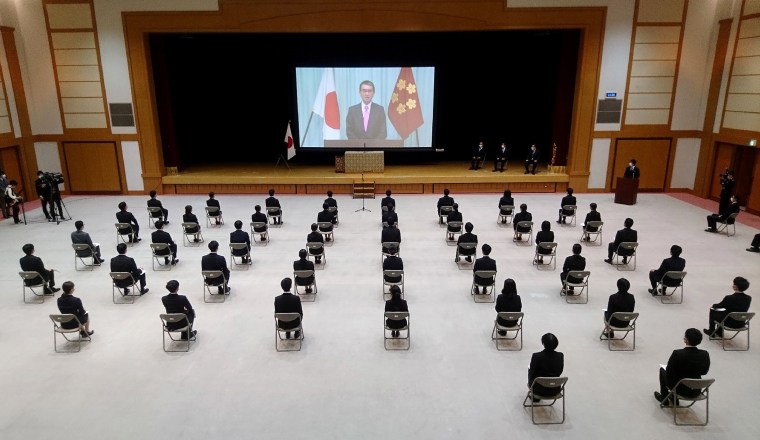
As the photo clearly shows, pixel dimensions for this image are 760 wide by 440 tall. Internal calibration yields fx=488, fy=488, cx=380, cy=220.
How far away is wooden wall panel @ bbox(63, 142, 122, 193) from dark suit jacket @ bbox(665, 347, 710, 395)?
19.0 meters

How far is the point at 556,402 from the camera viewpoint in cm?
638

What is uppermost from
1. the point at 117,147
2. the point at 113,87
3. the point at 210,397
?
the point at 113,87

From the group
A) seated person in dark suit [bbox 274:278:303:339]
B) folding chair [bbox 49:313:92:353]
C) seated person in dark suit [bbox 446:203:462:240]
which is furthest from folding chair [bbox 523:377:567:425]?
folding chair [bbox 49:313:92:353]

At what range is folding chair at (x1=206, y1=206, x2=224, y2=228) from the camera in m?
13.9

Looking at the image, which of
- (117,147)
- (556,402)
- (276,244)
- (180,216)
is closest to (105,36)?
(117,147)

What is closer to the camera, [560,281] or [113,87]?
[560,281]

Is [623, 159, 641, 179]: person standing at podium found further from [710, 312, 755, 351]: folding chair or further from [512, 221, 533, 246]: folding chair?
[710, 312, 755, 351]: folding chair

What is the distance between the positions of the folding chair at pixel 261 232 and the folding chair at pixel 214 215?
1.49m

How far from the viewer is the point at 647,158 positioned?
60.6ft

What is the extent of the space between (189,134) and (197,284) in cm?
1430

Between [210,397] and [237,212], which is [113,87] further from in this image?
[210,397]

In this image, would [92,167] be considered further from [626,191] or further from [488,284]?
[626,191]

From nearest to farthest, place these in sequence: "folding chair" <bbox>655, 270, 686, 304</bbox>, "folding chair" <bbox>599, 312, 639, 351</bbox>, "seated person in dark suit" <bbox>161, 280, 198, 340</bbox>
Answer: "folding chair" <bbox>599, 312, 639, 351</bbox> → "seated person in dark suit" <bbox>161, 280, 198, 340</bbox> → "folding chair" <bbox>655, 270, 686, 304</bbox>

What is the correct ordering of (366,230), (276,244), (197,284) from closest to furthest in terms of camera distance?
(197,284) < (276,244) < (366,230)
